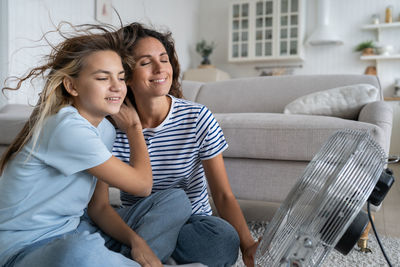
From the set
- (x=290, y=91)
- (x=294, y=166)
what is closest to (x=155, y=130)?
(x=294, y=166)

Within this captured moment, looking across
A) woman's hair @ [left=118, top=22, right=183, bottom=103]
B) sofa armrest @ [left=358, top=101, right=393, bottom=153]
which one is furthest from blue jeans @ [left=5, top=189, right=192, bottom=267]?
sofa armrest @ [left=358, top=101, right=393, bottom=153]

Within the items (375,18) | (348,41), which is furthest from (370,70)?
(375,18)

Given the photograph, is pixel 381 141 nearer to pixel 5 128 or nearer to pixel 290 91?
pixel 290 91

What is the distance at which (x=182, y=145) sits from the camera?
1.09 metres

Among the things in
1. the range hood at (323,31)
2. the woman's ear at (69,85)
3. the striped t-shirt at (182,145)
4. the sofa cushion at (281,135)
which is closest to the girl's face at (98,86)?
the woman's ear at (69,85)

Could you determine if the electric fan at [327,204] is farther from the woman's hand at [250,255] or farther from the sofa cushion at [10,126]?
the sofa cushion at [10,126]

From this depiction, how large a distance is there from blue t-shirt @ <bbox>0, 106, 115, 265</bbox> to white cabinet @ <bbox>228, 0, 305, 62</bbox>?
4206mm

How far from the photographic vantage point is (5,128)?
179 centimetres

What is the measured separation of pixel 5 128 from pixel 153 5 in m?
3.05

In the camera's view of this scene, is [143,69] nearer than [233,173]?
Yes

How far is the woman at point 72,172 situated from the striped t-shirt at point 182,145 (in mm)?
133

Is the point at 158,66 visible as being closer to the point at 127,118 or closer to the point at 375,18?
the point at 127,118

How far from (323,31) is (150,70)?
398 cm

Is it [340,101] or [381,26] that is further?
[381,26]
